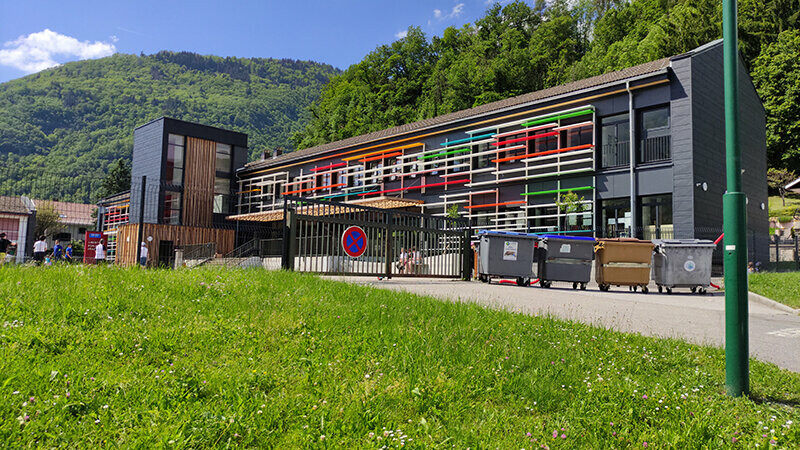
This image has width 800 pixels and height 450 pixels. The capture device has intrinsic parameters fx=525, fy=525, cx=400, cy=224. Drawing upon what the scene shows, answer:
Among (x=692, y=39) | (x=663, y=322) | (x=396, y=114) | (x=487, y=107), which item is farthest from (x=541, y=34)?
(x=663, y=322)

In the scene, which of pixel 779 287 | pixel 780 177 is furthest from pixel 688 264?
pixel 780 177

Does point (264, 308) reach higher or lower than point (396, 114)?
lower

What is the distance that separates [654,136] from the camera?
2120 centimetres

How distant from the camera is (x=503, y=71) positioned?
2025 inches

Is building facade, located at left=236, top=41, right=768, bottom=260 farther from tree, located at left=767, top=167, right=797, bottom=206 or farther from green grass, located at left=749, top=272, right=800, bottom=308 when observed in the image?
tree, located at left=767, top=167, right=797, bottom=206

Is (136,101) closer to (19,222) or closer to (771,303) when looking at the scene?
(19,222)

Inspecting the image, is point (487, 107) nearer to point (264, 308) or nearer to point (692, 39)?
point (692, 39)

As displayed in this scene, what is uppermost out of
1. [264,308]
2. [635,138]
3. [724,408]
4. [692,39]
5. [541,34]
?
[541,34]

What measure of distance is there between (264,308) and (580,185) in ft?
63.5

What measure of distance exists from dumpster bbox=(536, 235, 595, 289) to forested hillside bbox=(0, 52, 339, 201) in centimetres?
5529

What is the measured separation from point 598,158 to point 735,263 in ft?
62.7

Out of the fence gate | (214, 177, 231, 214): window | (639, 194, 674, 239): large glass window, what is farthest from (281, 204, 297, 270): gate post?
(214, 177, 231, 214): window

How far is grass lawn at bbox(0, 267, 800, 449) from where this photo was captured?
10.0 ft

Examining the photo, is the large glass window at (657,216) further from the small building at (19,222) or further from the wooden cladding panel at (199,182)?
the small building at (19,222)
